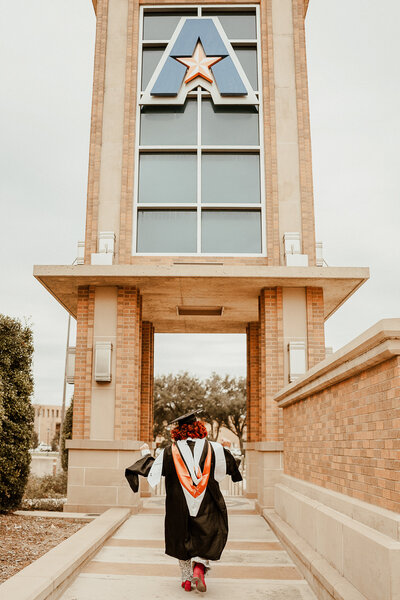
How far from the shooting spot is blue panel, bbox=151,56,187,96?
14.2m

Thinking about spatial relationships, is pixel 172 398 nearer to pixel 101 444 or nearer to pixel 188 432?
pixel 101 444

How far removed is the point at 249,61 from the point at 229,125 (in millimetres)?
1702

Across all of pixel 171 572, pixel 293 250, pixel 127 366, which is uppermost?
pixel 293 250

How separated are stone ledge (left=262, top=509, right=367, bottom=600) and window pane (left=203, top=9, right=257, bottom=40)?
11.0 meters

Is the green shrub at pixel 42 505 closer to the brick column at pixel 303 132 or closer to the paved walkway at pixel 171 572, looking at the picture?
the paved walkway at pixel 171 572

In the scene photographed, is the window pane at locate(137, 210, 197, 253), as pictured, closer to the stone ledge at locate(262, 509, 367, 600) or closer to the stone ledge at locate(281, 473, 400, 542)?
the stone ledge at locate(262, 509, 367, 600)

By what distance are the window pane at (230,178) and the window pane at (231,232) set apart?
14.2 inches

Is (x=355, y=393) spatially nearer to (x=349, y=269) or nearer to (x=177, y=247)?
(x=349, y=269)

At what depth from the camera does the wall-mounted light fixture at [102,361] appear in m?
12.2

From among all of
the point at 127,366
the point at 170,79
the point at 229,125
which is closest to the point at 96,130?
the point at 170,79

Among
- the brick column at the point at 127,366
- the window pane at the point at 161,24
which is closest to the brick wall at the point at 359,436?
the brick column at the point at 127,366

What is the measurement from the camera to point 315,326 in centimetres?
1261

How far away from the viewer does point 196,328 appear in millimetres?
17750

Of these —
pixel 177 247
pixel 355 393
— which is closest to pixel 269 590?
pixel 355 393
